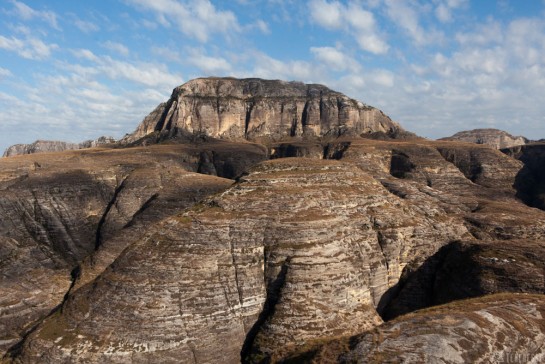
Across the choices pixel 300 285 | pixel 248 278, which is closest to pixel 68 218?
pixel 248 278

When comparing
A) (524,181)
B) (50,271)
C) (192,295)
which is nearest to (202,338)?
(192,295)

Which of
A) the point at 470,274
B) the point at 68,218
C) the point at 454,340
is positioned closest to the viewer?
the point at 454,340

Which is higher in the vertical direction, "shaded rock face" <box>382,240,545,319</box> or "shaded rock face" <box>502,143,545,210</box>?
"shaded rock face" <box>502,143,545,210</box>

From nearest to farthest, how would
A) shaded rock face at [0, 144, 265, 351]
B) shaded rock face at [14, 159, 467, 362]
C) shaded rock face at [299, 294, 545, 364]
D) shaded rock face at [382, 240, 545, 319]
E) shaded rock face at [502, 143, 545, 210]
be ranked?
shaded rock face at [299, 294, 545, 364] < shaded rock face at [14, 159, 467, 362] < shaded rock face at [382, 240, 545, 319] < shaded rock face at [0, 144, 265, 351] < shaded rock face at [502, 143, 545, 210]

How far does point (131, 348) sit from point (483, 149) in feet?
480

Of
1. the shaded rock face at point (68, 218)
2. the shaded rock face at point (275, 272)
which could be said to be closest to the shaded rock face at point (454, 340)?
the shaded rock face at point (275, 272)

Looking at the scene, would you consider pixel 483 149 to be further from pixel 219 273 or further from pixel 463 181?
pixel 219 273

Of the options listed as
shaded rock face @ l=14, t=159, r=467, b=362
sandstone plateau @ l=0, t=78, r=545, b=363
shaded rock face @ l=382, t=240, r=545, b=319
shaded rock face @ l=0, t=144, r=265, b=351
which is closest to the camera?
sandstone plateau @ l=0, t=78, r=545, b=363

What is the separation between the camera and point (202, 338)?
40625 millimetres

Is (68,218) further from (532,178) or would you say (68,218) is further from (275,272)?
(532,178)

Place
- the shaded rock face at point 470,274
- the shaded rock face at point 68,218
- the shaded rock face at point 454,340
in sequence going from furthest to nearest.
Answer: the shaded rock face at point 68,218
the shaded rock face at point 470,274
the shaded rock face at point 454,340

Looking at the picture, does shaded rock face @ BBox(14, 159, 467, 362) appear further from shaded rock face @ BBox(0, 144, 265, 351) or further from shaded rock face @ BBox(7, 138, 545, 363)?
shaded rock face @ BBox(0, 144, 265, 351)

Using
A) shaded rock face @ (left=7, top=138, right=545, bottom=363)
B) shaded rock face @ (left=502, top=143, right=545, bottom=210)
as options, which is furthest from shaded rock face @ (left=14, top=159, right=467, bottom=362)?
shaded rock face @ (left=502, top=143, right=545, bottom=210)

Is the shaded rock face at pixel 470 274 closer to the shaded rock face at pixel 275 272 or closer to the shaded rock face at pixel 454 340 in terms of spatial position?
the shaded rock face at pixel 275 272
